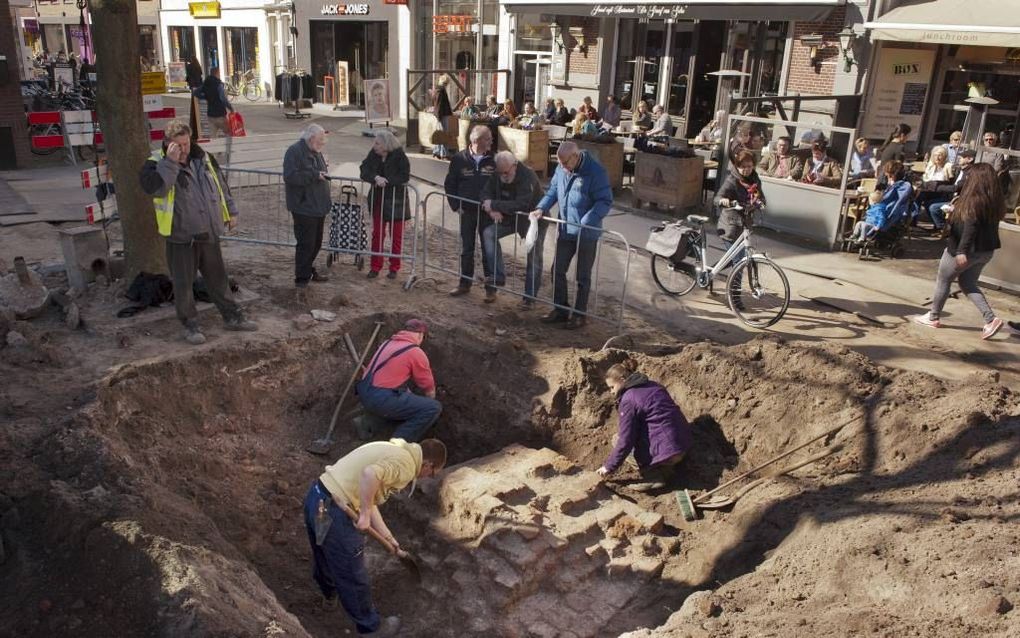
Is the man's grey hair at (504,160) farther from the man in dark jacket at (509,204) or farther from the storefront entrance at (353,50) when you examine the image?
the storefront entrance at (353,50)

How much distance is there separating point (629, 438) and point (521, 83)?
751 inches

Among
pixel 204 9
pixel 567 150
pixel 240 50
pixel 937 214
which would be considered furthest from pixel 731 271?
pixel 204 9

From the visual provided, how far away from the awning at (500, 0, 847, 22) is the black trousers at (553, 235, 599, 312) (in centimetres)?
955

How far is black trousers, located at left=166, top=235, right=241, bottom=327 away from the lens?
716 cm

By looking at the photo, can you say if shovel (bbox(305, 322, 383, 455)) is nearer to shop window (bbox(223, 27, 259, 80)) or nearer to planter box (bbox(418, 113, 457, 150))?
planter box (bbox(418, 113, 457, 150))

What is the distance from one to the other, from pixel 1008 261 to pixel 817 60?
7.17 m

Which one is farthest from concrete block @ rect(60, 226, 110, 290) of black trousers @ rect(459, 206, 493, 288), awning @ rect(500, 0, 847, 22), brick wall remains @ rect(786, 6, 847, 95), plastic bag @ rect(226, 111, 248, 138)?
brick wall remains @ rect(786, 6, 847, 95)

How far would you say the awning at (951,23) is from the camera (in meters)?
12.9

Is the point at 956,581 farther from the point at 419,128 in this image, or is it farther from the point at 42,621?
the point at 419,128

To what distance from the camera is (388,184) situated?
919 centimetres

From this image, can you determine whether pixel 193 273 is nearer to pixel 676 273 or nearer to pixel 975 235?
pixel 676 273

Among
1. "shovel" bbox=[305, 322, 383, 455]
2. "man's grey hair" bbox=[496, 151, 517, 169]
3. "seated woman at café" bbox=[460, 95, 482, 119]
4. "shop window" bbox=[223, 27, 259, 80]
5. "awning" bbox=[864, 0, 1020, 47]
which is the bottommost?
"shovel" bbox=[305, 322, 383, 455]

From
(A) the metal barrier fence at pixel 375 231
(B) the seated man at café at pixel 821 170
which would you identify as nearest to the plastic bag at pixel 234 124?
(A) the metal barrier fence at pixel 375 231

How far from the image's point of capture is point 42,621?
165 inches
